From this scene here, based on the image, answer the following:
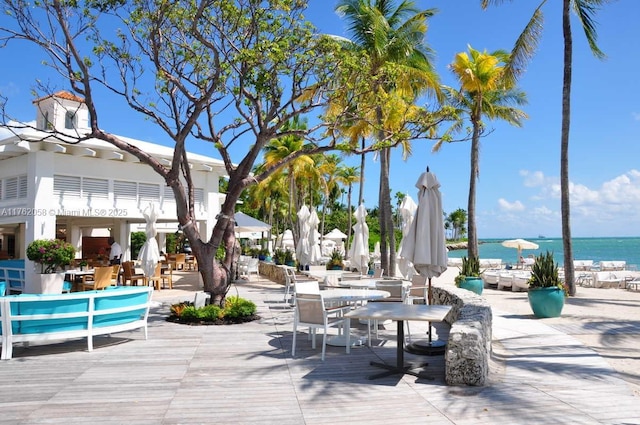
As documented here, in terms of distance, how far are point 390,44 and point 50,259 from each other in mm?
12500

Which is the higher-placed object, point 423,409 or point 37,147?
point 37,147

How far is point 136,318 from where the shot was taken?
8164 millimetres

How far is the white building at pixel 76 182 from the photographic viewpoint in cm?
1425

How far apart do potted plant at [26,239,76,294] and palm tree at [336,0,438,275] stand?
1003cm

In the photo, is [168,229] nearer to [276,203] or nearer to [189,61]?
[189,61]

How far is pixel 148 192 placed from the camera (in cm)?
1725

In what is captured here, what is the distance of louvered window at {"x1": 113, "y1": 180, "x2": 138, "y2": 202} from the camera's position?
16344mm

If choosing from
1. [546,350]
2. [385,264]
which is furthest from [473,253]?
[546,350]

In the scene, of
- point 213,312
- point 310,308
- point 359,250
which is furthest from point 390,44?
point 310,308

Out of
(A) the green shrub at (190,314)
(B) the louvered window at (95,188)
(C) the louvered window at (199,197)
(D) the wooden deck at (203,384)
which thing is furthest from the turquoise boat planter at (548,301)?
(B) the louvered window at (95,188)

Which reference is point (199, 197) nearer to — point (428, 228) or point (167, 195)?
point (167, 195)

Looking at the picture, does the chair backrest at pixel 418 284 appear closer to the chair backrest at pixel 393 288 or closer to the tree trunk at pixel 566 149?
the chair backrest at pixel 393 288

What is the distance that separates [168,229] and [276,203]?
910 inches

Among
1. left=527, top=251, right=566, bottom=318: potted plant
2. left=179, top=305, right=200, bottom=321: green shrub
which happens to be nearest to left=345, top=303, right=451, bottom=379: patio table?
left=179, top=305, right=200, bottom=321: green shrub
